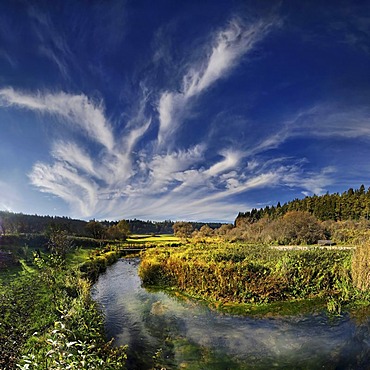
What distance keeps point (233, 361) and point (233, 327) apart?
3.00 m

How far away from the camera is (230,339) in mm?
11086

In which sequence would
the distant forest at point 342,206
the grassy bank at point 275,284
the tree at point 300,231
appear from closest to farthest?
the grassy bank at point 275,284 < the tree at point 300,231 < the distant forest at point 342,206

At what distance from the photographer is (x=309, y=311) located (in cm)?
1409

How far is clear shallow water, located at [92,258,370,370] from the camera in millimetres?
9391

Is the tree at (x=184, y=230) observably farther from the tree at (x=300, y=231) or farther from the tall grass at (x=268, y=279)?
the tall grass at (x=268, y=279)

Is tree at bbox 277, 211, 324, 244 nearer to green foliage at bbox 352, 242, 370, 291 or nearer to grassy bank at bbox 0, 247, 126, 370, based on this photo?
green foliage at bbox 352, 242, 370, 291

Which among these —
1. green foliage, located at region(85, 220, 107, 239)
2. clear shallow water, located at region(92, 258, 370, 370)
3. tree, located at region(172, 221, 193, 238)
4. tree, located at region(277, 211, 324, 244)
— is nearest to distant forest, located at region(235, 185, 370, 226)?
tree, located at region(172, 221, 193, 238)

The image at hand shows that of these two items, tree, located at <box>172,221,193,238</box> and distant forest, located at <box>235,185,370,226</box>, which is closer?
distant forest, located at <box>235,185,370,226</box>

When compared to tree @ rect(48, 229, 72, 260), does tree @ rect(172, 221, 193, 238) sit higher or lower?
higher

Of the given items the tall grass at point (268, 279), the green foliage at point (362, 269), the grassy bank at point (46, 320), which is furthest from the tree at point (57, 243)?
the green foliage at point (362, 269)

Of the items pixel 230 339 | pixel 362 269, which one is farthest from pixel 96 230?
pixel 230 339

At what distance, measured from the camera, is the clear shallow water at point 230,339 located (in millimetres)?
9391

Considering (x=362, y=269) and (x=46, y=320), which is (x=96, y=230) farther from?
(x=362, y=269)

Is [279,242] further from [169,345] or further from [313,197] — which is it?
[313,197]
